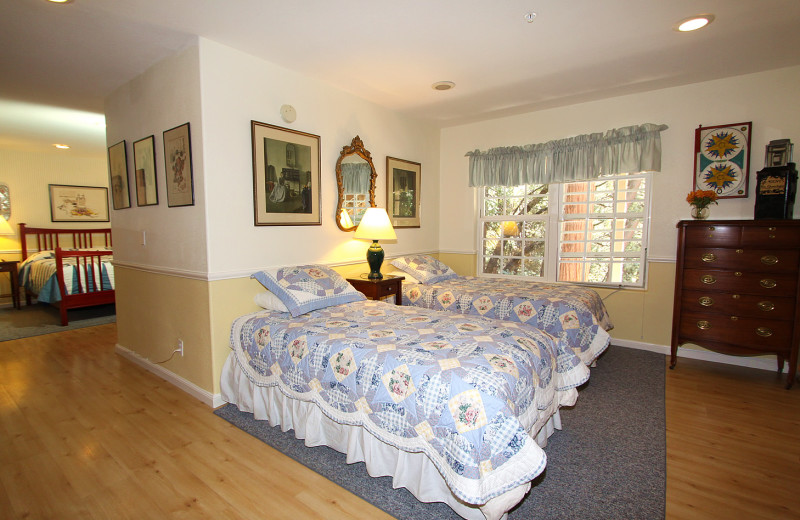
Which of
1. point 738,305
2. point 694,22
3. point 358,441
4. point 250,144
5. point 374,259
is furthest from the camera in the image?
point 374,259

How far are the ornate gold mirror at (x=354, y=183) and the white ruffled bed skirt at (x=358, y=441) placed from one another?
5.10 ft

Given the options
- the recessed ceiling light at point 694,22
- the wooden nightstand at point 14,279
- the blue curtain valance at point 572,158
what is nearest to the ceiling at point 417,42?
the recessed ceiling light at point 694,22

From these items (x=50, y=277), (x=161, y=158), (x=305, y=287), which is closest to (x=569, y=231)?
(x=305, y=287)

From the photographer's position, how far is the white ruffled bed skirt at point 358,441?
155 cm

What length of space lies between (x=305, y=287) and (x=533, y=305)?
1.74 meters

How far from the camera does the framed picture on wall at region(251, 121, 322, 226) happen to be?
2799 mm

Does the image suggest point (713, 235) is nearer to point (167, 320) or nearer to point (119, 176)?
point (167, 320)

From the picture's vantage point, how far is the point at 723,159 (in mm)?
3309

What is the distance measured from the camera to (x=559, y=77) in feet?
10.4

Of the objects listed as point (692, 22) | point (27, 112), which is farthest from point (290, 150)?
point (27, 112)

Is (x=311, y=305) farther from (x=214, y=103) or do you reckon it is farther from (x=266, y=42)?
(x=266, y=42)

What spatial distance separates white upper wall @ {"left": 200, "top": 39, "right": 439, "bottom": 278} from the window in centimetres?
152

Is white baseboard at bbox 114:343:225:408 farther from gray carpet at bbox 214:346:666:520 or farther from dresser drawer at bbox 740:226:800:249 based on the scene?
dresser drawer at bbox 740:226:800:249

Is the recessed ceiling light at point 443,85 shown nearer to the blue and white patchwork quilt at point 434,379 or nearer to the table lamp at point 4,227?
the blue and white patchwork quilt at point 434,379
